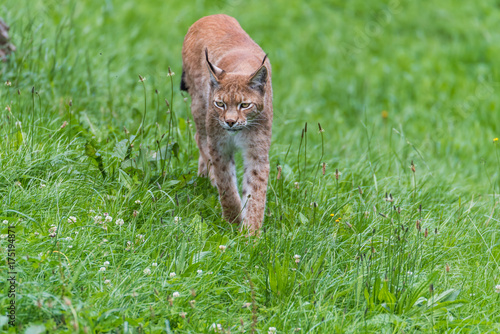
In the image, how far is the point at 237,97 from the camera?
14.6 ft

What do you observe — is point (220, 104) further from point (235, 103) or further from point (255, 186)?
point (255, 186)

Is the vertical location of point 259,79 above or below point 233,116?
above

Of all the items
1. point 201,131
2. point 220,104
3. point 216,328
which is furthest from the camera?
point 201,131

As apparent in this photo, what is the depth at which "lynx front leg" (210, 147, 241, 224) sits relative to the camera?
4.73 m

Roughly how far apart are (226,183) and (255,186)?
248 mm

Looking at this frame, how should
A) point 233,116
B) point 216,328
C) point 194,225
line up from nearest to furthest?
point 216,328, point 194,225, point 233,116

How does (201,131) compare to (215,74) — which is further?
(201,131)

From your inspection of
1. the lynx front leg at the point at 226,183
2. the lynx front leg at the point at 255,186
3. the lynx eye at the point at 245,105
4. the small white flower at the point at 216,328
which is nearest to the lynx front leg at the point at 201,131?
the lynx front leg at the point at 226,183

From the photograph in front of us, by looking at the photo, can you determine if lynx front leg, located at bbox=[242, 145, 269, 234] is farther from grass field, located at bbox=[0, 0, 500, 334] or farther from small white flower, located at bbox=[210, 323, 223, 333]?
small white flower, located at bbox=[210, 323, 223, 333]

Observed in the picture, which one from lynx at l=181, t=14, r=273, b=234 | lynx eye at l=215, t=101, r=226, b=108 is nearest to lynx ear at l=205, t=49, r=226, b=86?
lynx at l=181, t=14, r=273, b=234

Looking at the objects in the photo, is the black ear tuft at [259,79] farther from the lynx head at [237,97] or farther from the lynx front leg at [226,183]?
the lynx front leg at [226,183]

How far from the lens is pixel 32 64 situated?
6137 millimetres

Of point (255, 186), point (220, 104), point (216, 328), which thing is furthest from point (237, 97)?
point (216, 328)

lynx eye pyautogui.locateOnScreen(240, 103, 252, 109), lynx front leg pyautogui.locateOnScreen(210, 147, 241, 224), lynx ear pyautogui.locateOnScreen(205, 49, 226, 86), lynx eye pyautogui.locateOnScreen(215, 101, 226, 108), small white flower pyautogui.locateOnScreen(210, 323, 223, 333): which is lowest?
lynx front leg pyautogui.locateOnScreen(210, 147, 241, 224)
